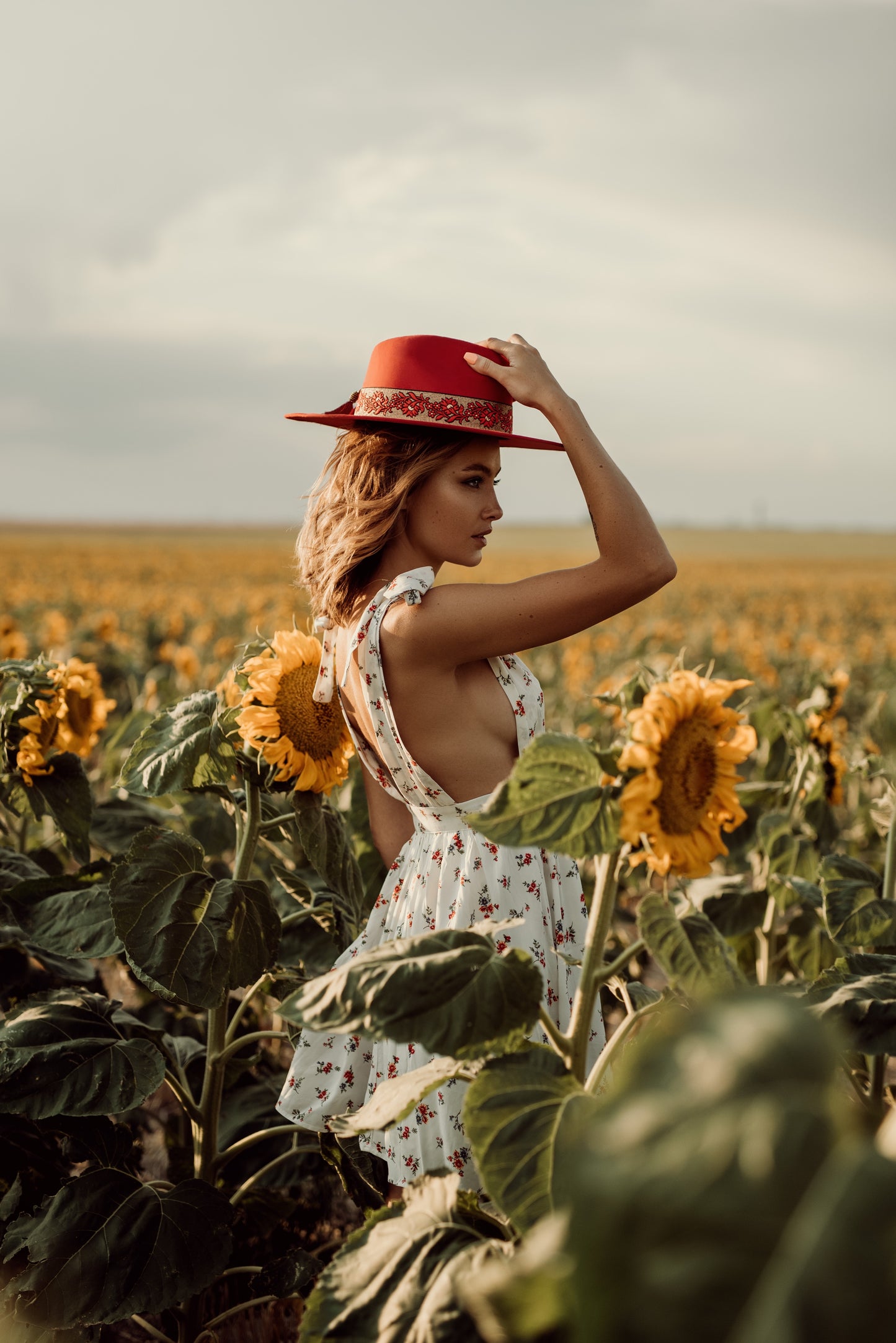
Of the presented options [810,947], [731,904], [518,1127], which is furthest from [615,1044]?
[810,947]

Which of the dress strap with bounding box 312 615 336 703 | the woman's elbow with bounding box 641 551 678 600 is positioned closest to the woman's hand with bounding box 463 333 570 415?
the woman's elbow with bounding box 641 551 678 600

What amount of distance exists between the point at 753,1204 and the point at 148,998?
2.77 metres

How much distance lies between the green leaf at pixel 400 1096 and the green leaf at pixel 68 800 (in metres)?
1.23

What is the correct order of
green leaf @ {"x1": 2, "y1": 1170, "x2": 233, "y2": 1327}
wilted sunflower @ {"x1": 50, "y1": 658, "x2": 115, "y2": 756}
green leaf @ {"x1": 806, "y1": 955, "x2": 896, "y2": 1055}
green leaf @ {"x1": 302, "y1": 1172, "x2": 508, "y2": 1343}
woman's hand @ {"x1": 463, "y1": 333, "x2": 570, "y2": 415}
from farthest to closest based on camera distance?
wilted sunflower @ {"x1": 50, "y1": 658, "x2": 115, "y2": 756} < woman's hand @ {"x1": 463, "y1": 333, "x2": 570, "y2": 415} < green leaf @ {"x1": 2, "y1": 1170, "x2": 233, "y2": 1327} < green leaf @ {"x1": 806, "y1": 955, "x2": 896, "y2": 1055} < green leaf @ {"x1": 302, "y1": 1172, "x2": 508, "y2": 1343}

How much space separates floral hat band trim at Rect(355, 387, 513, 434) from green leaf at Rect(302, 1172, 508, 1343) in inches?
52.7

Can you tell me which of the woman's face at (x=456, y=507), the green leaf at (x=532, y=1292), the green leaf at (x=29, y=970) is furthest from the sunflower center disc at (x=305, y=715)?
the green leaf at (x=532, y=1292)

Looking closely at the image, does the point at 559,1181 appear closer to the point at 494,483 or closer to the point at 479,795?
the point at 479,795

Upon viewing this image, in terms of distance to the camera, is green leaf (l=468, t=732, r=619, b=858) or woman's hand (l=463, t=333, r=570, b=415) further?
woman's hand (l=463, t=333, r=570, b=415)

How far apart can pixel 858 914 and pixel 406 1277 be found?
5.11 feet

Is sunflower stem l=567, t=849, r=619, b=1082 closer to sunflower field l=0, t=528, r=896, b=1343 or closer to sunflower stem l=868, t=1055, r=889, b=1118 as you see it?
sunflower field l=0, t=528, r=896, b=1343

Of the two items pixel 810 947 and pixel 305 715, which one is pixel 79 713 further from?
pixel 810 947

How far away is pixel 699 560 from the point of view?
46.6 m

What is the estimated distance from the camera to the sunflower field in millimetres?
528

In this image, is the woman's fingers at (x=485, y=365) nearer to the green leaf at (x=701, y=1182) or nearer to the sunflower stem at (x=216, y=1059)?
the sunflower stem at (x=216, y=1059)
